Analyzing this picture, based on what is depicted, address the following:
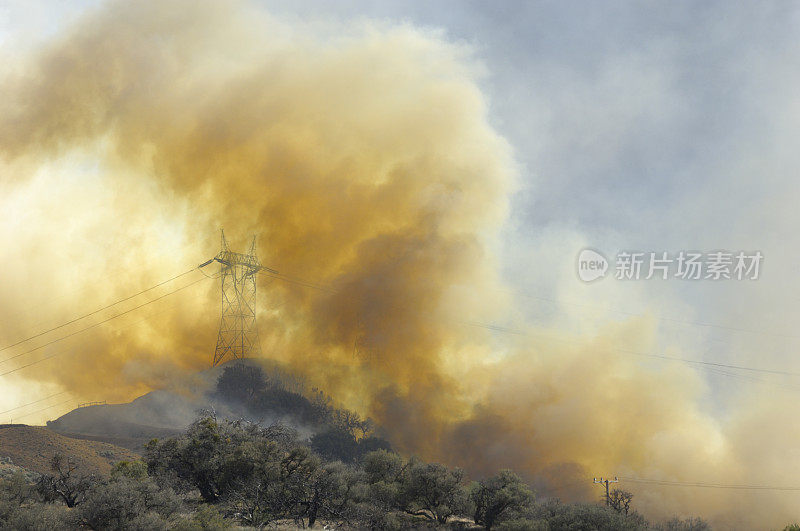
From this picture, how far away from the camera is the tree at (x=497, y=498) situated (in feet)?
154

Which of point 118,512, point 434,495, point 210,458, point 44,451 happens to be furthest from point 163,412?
point 118,512

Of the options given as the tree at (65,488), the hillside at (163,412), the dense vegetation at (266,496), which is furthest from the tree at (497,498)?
the hillside at (163,412)

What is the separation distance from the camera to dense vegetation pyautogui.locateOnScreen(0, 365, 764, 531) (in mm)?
35812

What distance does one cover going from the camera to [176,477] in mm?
50406

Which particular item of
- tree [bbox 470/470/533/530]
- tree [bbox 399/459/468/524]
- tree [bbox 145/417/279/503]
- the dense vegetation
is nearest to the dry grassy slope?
tree [bbox 145/417/279/503]

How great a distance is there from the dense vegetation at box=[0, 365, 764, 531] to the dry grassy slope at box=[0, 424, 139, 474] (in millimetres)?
18165

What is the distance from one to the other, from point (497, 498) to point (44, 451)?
175ft

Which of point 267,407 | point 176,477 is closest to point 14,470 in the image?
point 176,477

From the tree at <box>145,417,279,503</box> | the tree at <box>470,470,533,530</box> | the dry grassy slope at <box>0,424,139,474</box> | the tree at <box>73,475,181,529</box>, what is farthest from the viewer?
the dry grassy slope at <box>0,424,139,474</box>

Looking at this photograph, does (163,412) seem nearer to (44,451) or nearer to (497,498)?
(44,451)

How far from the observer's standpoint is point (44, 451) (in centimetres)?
6812

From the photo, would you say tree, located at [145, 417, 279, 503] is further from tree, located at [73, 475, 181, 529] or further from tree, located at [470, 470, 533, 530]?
tree, located at [470, 470, 533, 530]

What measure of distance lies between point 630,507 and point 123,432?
254ft

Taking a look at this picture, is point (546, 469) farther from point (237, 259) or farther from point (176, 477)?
point (237, 259)
